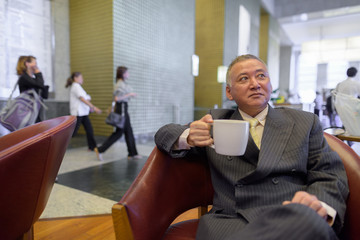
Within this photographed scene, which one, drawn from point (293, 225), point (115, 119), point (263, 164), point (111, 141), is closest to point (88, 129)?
point (111, 141)

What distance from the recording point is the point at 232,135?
74 centimetres

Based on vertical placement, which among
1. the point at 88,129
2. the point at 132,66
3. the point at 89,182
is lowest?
the point at 89,182

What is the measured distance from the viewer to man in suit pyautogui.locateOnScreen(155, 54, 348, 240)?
87 cm

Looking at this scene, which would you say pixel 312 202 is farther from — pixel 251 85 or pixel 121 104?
pixel 121 104

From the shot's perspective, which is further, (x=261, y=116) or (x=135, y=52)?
(x=135, y=52)

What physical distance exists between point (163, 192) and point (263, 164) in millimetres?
388

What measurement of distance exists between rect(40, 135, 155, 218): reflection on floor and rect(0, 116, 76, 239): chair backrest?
107cm

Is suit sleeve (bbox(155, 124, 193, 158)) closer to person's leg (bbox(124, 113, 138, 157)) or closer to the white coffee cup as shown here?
the white coffee cup

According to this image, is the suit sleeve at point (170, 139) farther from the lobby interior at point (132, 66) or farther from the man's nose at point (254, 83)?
the lobby interior at point (132, 66)

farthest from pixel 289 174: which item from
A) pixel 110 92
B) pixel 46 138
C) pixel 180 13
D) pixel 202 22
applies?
pixel 202 22

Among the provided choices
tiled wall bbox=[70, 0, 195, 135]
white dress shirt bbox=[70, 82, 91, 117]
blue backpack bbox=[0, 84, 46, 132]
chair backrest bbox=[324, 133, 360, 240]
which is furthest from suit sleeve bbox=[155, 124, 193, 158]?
tiled wall bbox=[70, 0, 195, 135]

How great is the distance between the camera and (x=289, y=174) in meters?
0.96

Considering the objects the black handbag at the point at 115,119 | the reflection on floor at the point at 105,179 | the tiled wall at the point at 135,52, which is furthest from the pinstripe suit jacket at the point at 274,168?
the tiled wall at the point at 135,52

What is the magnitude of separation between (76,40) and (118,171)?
3.75 metres
